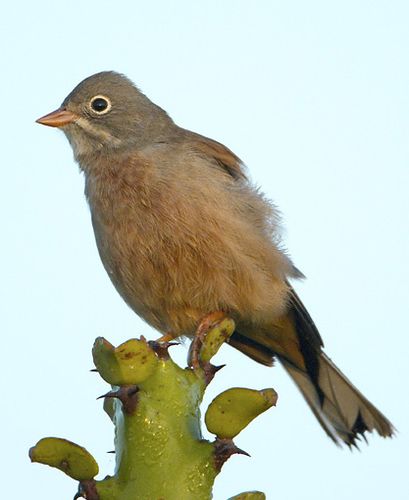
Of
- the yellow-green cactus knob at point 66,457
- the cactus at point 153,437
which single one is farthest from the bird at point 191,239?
the yellow-green cactus knob at point 66,457

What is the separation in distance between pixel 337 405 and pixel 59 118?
3.14 meters

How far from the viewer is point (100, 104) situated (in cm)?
744

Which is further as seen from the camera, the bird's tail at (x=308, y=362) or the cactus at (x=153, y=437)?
the bird's tail at (x=308, y=362)

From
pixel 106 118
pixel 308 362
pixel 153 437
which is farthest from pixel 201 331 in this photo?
pixel 153 437

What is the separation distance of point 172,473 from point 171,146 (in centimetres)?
404

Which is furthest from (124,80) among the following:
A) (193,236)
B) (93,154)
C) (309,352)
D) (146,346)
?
(146,346)

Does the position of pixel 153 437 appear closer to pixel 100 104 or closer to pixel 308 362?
pixel 308 362

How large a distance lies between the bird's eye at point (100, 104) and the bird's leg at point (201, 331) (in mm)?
1979

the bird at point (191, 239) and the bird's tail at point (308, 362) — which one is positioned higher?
the bird at point (191, 239)

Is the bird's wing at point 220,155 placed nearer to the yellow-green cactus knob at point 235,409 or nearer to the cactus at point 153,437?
the cactus at point 153,437

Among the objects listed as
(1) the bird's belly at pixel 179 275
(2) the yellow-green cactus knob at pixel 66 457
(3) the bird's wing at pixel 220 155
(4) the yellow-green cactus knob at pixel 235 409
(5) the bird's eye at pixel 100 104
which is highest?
(5) the bird's eye at pixel 100 104

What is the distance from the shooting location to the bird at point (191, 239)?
Result: 629 cm

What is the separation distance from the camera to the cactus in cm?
307

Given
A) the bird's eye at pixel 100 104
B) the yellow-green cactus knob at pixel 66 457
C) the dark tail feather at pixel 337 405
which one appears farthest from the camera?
the bird's eye at pixel 100 104
